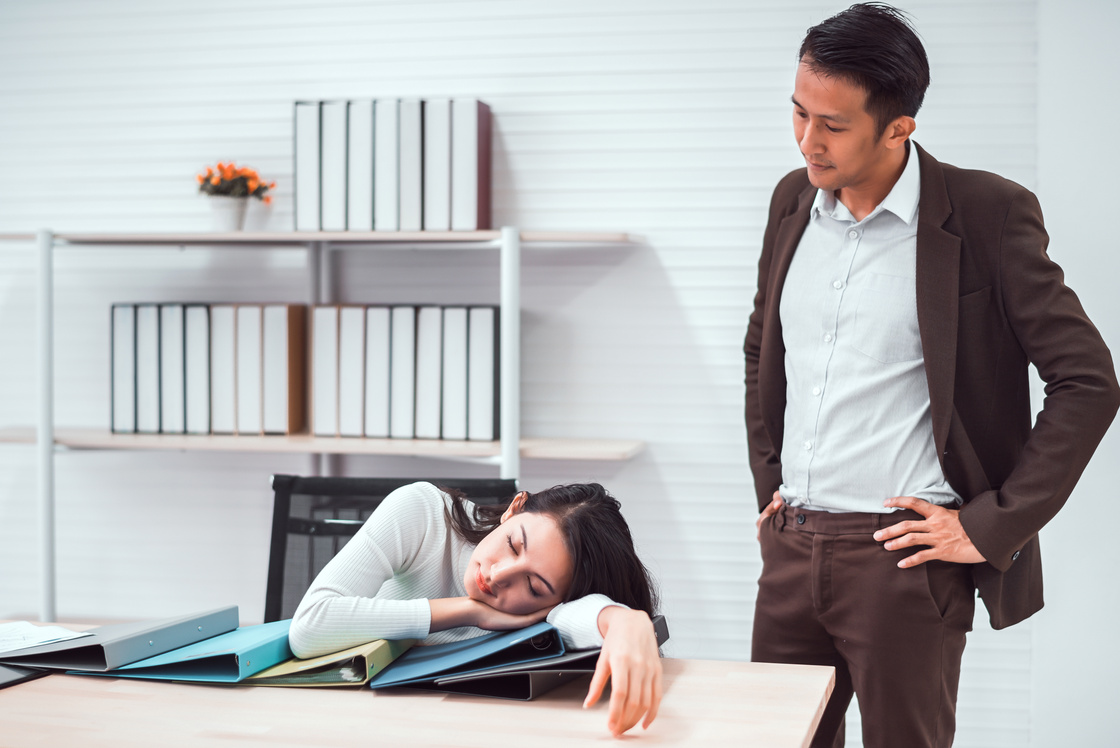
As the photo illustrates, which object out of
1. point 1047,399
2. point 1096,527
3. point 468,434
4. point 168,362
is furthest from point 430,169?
point 1096,527

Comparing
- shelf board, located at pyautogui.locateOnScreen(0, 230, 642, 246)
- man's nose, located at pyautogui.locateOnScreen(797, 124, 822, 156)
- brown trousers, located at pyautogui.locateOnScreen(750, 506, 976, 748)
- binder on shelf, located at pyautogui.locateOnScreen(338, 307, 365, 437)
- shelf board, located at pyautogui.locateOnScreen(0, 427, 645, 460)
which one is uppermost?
man's nose, located at pyautogui.locateOnScreen(797, 124, 822, 156)

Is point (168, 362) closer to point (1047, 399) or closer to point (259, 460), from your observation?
point (259, 460)

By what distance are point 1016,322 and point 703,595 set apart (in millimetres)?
1332

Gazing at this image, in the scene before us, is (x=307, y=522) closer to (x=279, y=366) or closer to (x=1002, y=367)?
(x=279, y=366)

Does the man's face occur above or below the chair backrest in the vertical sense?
above

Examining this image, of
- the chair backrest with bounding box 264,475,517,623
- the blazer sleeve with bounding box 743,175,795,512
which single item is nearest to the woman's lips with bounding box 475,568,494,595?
the chair backrest with bounding box 264,475,517,623

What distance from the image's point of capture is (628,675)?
981 millimetres

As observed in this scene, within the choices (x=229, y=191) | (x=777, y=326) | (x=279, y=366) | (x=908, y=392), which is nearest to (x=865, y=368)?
(x=908, y=392)

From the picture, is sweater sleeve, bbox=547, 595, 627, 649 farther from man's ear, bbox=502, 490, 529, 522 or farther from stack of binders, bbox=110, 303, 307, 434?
stack of binders, bbox=110, 303, 307, 434

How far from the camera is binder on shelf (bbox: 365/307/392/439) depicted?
93.5 inches

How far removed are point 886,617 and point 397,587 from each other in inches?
31.4

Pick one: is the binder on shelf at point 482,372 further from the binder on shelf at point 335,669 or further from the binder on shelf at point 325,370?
the binder on shelf at point 335,669

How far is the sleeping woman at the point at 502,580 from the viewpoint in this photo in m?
1.14

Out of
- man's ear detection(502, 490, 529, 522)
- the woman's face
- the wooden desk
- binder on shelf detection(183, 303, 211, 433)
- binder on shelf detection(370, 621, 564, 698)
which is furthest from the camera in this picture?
binder on shelf detection(183, 303, 211, 433)
